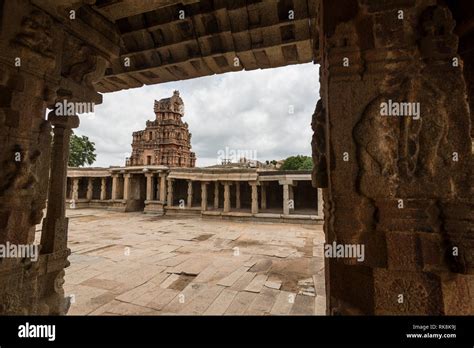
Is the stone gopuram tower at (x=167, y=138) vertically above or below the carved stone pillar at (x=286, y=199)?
above

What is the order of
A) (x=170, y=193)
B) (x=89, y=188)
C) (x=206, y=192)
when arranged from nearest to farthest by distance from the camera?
1. (x=206, y=192)
2. (x=170, y=193)
3. (x=89, y=188)

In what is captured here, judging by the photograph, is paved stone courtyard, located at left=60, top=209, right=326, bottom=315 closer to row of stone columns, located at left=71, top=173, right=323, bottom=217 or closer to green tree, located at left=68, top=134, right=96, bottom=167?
row of stone columns, located at left=71, top=173, right=323, bottom=217

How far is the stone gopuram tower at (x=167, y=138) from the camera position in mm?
32156

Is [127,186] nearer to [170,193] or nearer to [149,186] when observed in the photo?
[149,186]

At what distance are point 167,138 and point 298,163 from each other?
904 inches

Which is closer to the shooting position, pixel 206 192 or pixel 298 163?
pixel 206 192

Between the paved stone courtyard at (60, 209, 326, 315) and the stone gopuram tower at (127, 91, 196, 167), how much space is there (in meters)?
23.5

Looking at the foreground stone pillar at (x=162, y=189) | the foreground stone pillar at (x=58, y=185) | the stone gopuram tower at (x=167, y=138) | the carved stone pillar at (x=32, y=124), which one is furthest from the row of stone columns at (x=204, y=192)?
the carved stone pillar at (x=32, y=124)

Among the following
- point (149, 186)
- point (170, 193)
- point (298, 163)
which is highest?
point (298, 163)

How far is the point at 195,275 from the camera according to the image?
5.43 metres

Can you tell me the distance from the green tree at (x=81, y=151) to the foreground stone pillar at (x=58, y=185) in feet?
120

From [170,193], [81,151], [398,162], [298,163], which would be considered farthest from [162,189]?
[298,163]

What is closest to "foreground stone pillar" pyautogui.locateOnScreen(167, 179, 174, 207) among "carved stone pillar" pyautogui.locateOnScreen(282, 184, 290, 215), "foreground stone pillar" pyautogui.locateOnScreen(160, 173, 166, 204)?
"foreground stone pillar" pyautogui.locateOnScreen(160, 173, 166, 204)

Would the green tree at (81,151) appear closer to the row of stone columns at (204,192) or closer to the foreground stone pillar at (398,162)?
the row of stone columns at (204,192)
